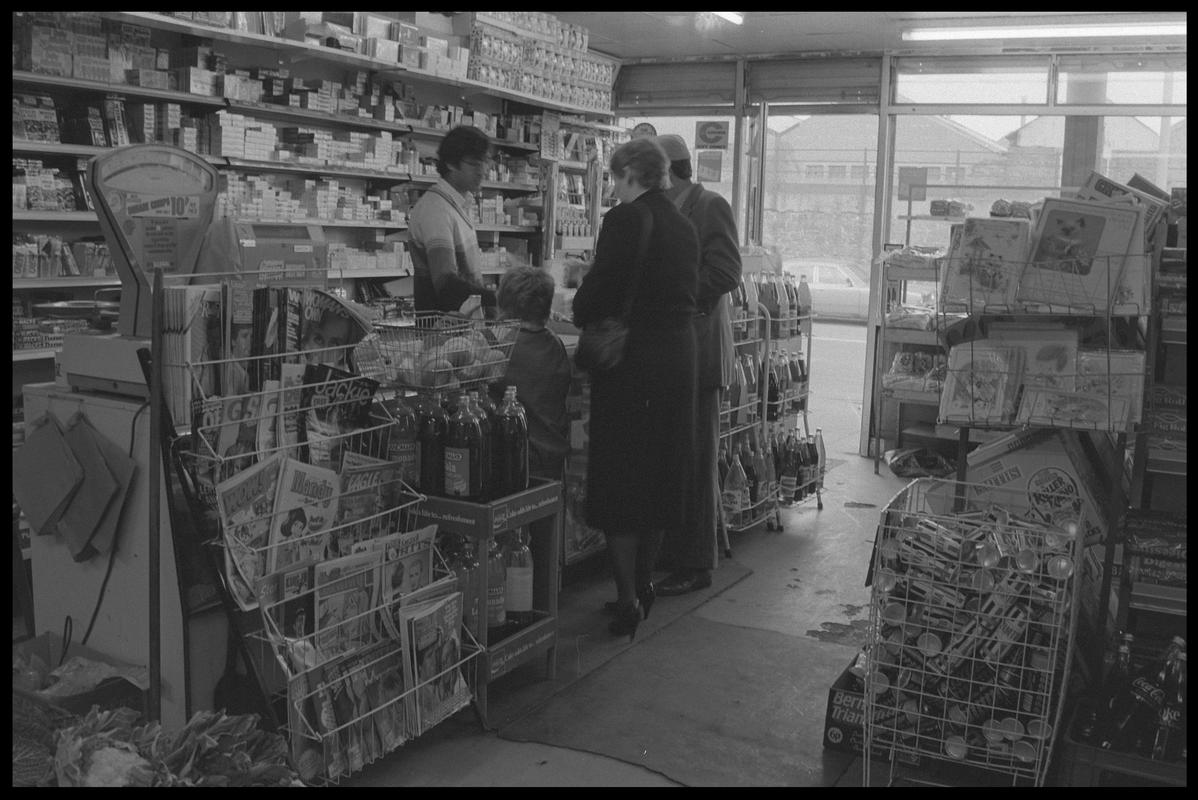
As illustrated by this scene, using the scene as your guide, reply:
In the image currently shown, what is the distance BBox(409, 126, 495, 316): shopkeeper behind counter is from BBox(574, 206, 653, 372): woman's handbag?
77 centimetres

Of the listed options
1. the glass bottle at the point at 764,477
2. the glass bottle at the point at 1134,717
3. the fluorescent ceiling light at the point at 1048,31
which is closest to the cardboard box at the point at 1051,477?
the glass bottle at the point at 1134,717

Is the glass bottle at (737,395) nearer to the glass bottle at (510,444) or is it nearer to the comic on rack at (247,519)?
the glass bottle at (510,444)

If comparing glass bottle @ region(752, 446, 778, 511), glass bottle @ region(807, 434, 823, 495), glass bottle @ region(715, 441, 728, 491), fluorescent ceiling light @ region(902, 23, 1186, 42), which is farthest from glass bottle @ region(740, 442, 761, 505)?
fluorescent ceiling light @ region(902, 23, 1186, 42)

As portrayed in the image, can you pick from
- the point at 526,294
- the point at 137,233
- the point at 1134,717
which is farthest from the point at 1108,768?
the point at 137,233

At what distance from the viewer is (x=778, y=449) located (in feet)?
19.8

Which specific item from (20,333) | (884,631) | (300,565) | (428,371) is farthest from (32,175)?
(884,631)

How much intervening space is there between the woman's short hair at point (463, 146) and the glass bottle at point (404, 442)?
5.68 feet

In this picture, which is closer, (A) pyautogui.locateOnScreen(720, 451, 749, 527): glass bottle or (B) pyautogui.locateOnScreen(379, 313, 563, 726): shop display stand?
(B) pyautogui.locateOnScreen(379, 313, 563, 726): shop display stand

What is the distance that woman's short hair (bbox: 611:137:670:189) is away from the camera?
13.6 ft

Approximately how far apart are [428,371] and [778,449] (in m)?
3.06

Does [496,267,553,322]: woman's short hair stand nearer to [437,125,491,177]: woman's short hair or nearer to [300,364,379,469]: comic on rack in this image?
[437,125,491,177]: woman's short hair

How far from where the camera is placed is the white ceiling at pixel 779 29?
24.9ft

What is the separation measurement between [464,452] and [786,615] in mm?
1940

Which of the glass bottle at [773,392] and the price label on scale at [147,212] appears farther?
the glass bottle at [773,392]
